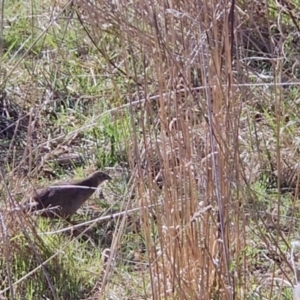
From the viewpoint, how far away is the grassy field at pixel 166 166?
2971mm

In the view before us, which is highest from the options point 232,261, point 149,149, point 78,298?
point 149,149

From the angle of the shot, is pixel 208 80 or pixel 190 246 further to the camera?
pixel 190 246

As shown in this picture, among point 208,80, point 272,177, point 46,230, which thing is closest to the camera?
point 208,80

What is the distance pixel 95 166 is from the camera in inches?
207

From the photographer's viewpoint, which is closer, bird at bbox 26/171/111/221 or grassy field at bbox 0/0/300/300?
grassy field at bbox 0/0/300/300

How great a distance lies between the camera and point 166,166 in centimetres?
308

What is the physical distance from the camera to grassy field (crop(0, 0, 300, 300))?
2.97 meters

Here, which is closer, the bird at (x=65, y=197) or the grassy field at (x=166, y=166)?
the grassy field at (x=166, y=166)

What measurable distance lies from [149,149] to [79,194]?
56.8 inches

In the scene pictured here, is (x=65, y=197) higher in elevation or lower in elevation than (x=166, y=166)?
lower

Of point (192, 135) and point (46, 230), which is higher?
point (192, 135)

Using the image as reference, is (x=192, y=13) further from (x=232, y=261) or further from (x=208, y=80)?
(x=232, y=261)

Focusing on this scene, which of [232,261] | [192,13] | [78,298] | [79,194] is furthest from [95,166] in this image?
[192,13]

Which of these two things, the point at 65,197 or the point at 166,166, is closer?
the point at 166,166
